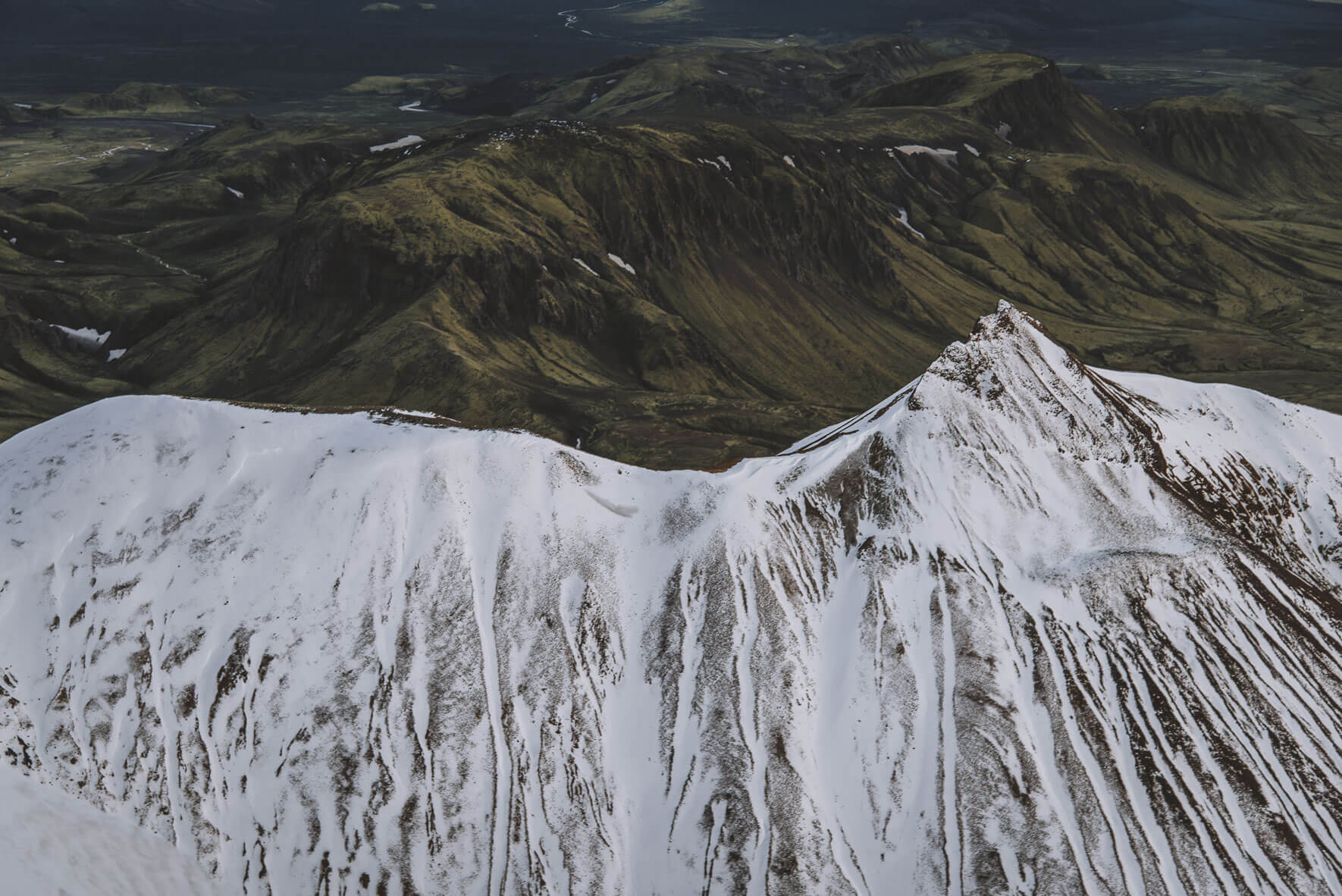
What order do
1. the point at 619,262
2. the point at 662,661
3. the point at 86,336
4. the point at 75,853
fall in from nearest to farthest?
the point at 75,853
the point at 662,661
the point at 86,336
the point at 619,262

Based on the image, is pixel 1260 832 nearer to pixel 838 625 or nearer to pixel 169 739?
pixel 838 625

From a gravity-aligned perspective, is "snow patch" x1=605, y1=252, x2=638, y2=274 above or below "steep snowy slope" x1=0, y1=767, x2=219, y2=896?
below

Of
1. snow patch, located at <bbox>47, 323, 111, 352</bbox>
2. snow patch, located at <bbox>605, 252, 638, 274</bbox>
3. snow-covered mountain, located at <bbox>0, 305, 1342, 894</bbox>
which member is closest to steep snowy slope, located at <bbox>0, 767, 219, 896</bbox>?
snow-covered mountain, located at <bbox>0, 305, 1342, 894</bbox>

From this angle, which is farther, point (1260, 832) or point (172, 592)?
point (172, 592)

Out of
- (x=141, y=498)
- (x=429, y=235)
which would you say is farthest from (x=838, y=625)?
(x=429, y=235)

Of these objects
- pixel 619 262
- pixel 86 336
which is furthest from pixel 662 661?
pixel 86 336

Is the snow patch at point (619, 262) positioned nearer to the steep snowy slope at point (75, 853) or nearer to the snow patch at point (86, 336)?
the snow patch at point (86, 336)

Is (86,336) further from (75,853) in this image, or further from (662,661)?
(662,661)

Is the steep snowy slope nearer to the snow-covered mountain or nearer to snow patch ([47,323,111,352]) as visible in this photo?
the snow-covered mountain
